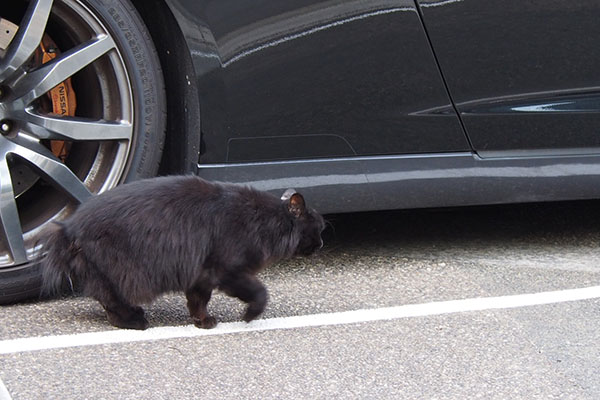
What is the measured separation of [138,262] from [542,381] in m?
1.39

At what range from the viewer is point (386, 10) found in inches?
148

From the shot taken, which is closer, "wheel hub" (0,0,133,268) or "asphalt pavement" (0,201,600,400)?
"asphalt pavement" (0,201,600,400)

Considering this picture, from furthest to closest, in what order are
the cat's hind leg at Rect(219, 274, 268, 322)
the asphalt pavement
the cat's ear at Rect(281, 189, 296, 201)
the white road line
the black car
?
the cat's ear at Rect(281, 189, 296, 201)
the black car
the cat's hind leg at Rect(219, 274, 268, 322)
the white road line
the asphalt pavement

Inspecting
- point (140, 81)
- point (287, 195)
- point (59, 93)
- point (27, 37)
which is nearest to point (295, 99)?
point (287, 195)

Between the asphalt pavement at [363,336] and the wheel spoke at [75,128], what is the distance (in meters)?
0.64

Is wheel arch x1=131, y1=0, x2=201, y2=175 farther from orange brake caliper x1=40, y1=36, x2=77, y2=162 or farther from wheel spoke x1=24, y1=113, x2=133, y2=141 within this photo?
orange brake caliper x1=40, y1=36, x2=77, y2=162

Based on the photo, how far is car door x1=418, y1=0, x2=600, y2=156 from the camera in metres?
3.83

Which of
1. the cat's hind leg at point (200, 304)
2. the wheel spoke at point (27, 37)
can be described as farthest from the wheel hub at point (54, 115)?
the cat's hind leg at point (200, 304)

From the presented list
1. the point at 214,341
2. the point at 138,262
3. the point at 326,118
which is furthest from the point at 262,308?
the point at 326,118

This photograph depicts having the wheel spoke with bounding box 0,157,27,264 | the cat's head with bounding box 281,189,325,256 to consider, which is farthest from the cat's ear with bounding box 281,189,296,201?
the wheel spoke with bounding box 0,157,27,264

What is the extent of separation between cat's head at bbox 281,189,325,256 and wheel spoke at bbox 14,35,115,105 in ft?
2.83

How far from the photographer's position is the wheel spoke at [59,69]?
3521 mm

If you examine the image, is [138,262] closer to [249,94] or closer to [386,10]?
[249,94]

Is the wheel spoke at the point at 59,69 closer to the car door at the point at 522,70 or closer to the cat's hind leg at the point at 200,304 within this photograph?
the cat's hind leg at the point at 200,304
